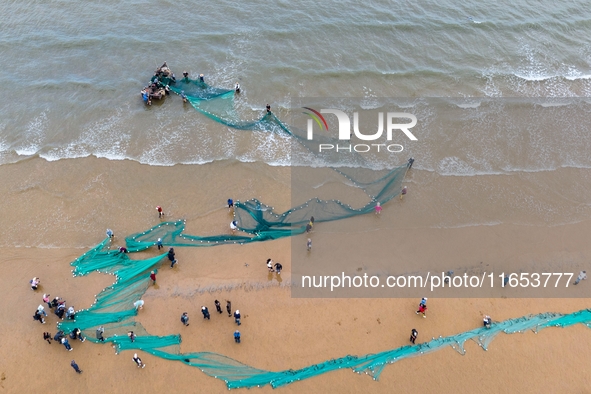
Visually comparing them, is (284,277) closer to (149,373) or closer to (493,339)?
(149,373)

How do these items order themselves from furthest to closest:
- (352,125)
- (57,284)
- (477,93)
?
(477,93)
(352,125)
(57,284)

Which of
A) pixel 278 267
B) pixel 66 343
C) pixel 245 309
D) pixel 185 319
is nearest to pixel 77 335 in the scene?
pixel 66 343

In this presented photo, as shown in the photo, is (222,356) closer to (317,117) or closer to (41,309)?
(41,309)

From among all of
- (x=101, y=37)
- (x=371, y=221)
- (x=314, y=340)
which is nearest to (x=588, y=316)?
(x=371, y=221)

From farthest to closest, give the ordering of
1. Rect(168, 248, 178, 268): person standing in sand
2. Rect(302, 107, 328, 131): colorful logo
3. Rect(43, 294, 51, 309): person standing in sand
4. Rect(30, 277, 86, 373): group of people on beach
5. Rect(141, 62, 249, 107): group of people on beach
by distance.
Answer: Rect(141, 62, 249, 107): group of people on beach, Rect(302, 107, 328, 131): colorful logo, Rect(168, 248, 178, 268): person standing in sand, Rect(43, 294, 51, 309): person standing in sand, Rect(30, 277, 86, 373): group of people on beach

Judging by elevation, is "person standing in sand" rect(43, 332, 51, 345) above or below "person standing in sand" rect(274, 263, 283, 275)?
below

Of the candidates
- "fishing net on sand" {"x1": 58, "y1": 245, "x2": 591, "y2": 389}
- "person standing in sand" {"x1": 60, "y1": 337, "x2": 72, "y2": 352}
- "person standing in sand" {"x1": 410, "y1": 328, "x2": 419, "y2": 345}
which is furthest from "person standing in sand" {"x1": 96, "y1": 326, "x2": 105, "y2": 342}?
"person standing in sand" {"x1": 410, "y1": 328, "x2": 419, "y2": 345}

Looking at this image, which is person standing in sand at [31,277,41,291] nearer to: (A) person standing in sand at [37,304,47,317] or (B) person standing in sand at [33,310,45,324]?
(A) person standing in sand at [37,304,47,317]

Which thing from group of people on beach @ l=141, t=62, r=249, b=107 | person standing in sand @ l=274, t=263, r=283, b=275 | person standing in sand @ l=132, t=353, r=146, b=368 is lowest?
person standing in sand @ l=132, t=353, r=146, b=368
